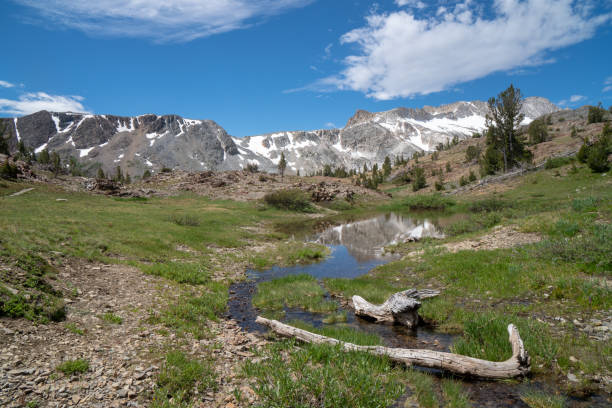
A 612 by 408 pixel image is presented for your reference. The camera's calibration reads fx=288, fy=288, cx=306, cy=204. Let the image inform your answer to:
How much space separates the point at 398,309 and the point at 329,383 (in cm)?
565

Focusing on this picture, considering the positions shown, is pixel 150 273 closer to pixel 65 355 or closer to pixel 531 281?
pixel 65 355

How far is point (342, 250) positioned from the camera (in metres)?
27.5

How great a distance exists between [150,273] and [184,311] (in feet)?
17.9

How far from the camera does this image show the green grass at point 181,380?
5711 millimetres

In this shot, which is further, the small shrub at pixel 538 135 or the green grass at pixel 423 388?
the small shrub at pixel 538 135

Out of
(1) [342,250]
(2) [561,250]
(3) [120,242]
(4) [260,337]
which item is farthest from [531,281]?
(3) [120,242]

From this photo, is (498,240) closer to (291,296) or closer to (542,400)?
(291,296)

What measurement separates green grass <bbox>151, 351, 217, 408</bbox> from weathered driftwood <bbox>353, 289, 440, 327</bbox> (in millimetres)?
6173

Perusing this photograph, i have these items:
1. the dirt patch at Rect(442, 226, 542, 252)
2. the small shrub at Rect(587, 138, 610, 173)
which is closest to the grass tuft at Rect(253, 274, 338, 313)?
the dirt patch at Rect(442, 226, 542, 252)

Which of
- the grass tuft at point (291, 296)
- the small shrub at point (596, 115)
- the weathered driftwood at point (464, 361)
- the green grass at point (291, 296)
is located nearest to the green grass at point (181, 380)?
the weathered driftwood at point (464, 361)

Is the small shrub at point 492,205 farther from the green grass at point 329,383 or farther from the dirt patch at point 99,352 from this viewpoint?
the dirt patch at point 99,352

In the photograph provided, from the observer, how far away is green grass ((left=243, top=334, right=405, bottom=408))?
5.08 meters

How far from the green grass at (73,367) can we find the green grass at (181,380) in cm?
154

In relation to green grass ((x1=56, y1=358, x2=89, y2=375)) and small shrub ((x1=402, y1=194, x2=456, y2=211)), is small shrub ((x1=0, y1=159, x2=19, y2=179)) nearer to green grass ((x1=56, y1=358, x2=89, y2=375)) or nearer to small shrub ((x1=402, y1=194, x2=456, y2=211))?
green grass ((x1=56, y1=358, x2=89, y2=375))
